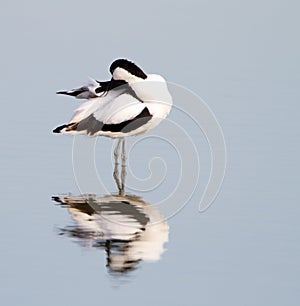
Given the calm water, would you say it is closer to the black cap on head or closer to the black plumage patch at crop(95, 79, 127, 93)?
the black plumage patch at crop(95, 79, 127, 93)

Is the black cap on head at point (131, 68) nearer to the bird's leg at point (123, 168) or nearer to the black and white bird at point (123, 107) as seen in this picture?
the black and white bird at point (123, 107)

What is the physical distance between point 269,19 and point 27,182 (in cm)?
1455

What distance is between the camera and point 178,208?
35.6 ft

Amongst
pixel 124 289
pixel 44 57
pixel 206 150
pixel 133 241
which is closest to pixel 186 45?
pixel 44 57

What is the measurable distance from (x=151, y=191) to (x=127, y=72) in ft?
6.81

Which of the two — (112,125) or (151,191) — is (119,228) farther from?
(112,125)

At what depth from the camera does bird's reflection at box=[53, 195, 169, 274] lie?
9047mm

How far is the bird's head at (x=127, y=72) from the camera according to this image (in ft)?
42.8

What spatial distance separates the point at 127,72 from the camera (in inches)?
514

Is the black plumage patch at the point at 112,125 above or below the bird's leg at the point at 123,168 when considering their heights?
above

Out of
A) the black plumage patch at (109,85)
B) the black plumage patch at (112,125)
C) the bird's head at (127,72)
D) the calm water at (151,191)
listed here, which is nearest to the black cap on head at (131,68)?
the bird's head at (127,72)

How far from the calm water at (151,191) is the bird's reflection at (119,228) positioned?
2 centimetres

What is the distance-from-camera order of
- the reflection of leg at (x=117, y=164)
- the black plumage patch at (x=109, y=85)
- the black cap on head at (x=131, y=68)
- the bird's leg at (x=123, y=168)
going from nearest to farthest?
the bird's leg at (x=123, y=168)
the reflection of leg at (x=117, y=164)
the black plumage patch at (x=109, y=85)
the black cap on head at (x=131, y=68)

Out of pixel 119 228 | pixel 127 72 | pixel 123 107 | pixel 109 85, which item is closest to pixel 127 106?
pixel 123 107
